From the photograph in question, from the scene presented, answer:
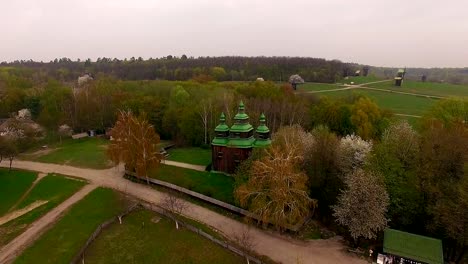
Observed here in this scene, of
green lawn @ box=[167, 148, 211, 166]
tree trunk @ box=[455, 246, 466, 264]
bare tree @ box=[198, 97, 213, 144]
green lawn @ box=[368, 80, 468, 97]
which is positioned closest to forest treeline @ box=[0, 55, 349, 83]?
green lawn @ box=[368, 80, 468, 97]

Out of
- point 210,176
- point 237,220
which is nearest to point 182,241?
point 237,220

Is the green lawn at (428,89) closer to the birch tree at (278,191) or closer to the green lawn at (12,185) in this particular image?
the birch tree at (278,191)

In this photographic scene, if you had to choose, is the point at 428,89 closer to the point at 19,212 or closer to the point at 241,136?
the point at 241,136

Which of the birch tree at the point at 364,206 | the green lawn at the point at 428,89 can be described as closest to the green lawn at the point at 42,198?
the birch tree at the point at 364,206

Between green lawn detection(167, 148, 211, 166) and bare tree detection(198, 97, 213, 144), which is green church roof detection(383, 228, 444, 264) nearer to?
green lawn detection(167, 148, 211, 166)

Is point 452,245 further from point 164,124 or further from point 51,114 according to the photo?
point 51,114
